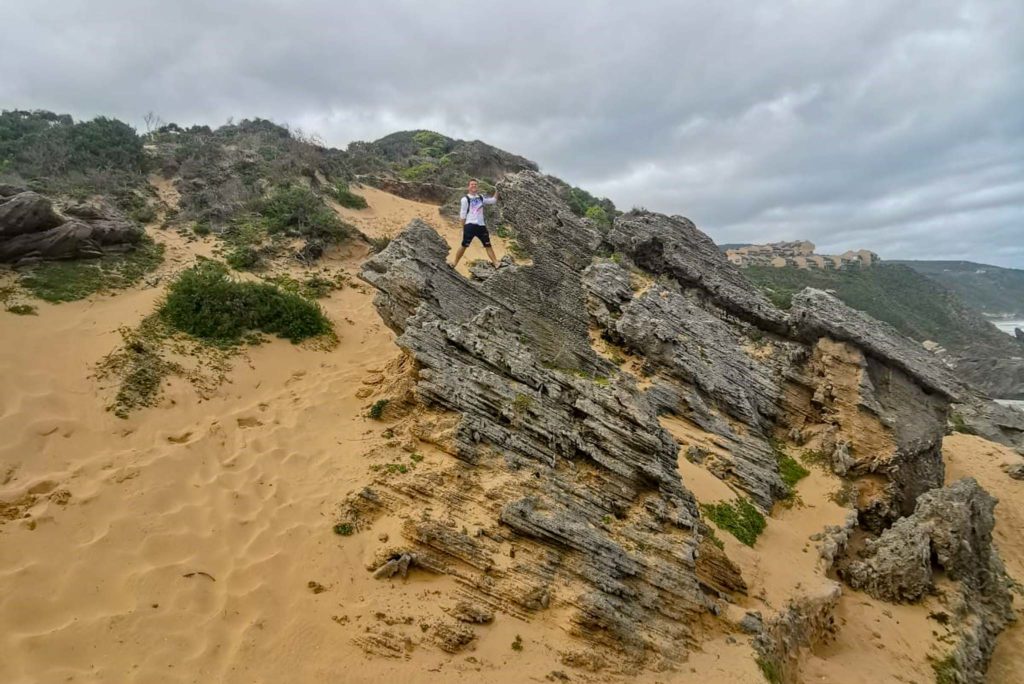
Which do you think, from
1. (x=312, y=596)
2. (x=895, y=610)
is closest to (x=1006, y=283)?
(x=895, y=610)

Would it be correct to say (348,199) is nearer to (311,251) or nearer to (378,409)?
(311,251)

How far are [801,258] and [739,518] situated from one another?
84573 mm

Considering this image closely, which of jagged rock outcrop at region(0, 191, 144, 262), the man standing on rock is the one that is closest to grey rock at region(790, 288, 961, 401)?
the man standing on rock

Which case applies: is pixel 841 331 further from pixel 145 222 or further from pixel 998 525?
pixel 145 222

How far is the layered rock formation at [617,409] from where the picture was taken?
26.6 ft

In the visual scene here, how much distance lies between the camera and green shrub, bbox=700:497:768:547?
448 inches

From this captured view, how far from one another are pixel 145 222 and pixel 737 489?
21584mm

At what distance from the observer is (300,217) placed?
72.8 ft

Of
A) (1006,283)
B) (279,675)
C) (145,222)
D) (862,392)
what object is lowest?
(279,675)

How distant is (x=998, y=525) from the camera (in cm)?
1817

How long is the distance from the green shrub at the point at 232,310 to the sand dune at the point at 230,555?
1.05 metres

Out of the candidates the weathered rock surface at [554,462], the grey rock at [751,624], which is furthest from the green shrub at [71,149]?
the grey rock at [751,624]

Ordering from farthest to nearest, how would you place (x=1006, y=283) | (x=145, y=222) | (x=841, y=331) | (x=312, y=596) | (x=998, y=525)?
1. (x=1006, y=283)
2. (x=145, y=222)
3. (x=998, y=525)
4. (x=841, y=331)
5. (x=312, y=596)

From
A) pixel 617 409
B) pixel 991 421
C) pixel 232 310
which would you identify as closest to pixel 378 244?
pixel 232 310
